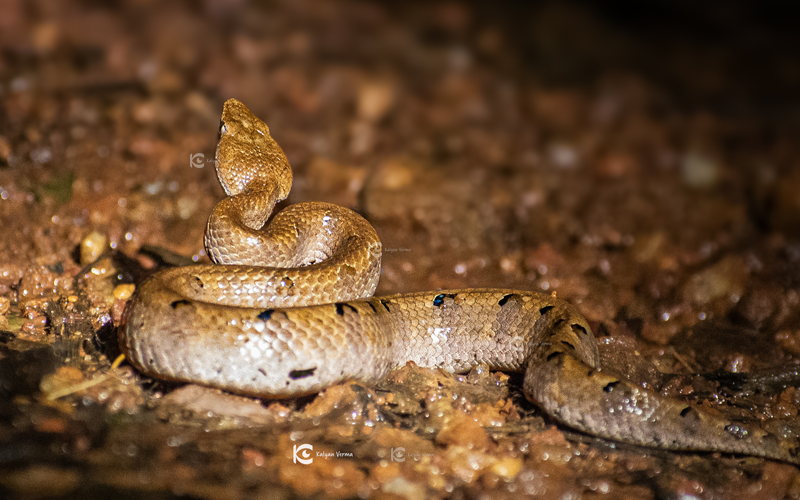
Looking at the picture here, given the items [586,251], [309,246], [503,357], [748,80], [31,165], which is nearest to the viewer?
[503,357]

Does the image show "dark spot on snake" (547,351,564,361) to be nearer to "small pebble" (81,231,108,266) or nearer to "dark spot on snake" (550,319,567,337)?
"dark spot on snake" (550,319,567,337)

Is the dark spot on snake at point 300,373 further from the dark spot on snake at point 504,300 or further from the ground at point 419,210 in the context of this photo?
the dark spot on snake at point 504,300

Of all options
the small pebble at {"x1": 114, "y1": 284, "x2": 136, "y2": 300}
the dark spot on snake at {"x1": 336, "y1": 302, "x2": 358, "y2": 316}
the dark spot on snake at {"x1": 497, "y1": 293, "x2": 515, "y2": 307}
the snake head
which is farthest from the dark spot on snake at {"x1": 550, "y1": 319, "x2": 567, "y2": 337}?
the small pebble at {"x1": 114, "y1": 284, "x2": 136, "y2": 300}

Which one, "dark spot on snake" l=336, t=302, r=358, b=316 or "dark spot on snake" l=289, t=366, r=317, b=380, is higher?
"dark spot on snake" l=336, t=302, r=358, b=316

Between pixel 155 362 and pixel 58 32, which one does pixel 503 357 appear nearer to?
pixel 155 362

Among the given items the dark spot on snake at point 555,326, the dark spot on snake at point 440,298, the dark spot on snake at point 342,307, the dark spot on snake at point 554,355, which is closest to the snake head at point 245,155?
the dark spot on snake at point 342,307

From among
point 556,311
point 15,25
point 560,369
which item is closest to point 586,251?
point 556,311
